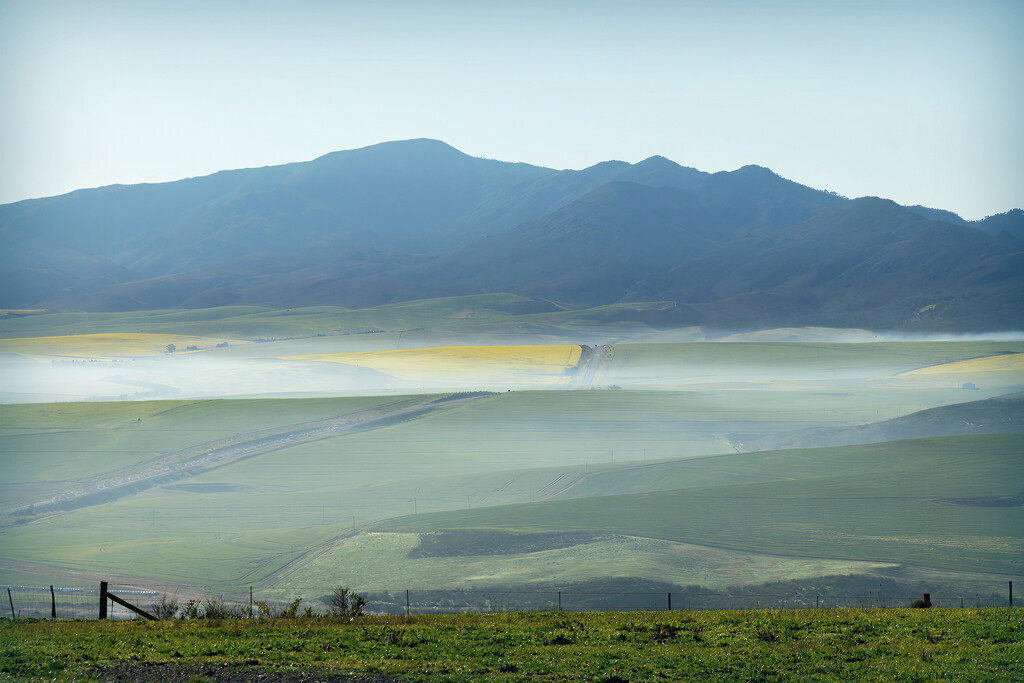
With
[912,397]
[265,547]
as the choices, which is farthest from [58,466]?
[912,397]

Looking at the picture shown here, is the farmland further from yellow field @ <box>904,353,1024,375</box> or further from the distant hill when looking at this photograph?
the distant hill

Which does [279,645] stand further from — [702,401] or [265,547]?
[702,401]

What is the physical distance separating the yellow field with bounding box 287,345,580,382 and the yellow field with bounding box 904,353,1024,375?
41017 mm

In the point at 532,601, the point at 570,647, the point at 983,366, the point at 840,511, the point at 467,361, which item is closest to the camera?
the point at 570,647

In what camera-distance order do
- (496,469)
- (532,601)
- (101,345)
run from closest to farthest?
(532,601) < (496,469) < (101,345)

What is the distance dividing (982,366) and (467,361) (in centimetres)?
5841

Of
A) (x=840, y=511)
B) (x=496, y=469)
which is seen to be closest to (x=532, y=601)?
(x=840, y=511)

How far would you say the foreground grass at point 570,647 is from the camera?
1486cm

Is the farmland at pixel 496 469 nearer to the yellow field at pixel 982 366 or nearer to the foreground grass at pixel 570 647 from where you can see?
the yellow field at pixel 982 366

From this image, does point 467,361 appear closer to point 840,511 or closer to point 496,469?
point 496,469

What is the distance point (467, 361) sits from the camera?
10506cm

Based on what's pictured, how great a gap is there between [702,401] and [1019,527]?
38.2m

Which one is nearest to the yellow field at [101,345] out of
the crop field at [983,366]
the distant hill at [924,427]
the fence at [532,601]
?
the fence at [532,601]

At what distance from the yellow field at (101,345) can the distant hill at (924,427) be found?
266ft
